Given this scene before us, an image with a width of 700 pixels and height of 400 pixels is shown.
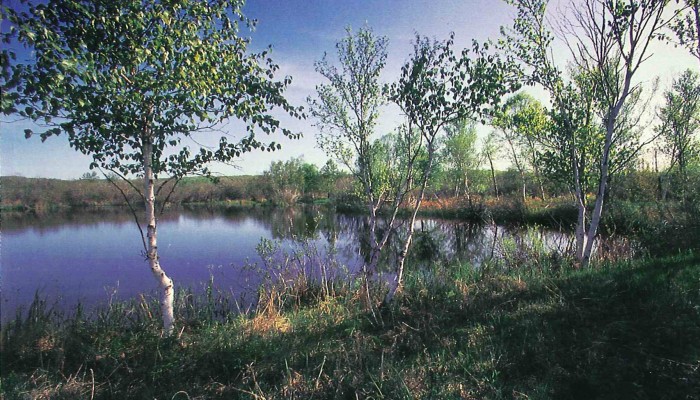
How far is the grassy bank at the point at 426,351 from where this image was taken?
11.3 ft

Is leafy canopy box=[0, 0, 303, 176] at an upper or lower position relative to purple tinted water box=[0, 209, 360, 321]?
upper

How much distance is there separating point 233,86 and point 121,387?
3.99 metres

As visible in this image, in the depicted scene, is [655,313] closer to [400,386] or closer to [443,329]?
[443,329]

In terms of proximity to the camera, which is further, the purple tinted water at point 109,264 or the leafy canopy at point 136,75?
the purple tinted water at point 109,264

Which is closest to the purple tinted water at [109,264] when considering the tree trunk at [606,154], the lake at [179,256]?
the lake at [179,256]

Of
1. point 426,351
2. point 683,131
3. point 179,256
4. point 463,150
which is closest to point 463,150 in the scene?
point 463,150

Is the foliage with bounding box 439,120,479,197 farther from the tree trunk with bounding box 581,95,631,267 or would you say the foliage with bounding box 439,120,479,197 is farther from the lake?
the tree trunk with bounding box 581,95,631,267

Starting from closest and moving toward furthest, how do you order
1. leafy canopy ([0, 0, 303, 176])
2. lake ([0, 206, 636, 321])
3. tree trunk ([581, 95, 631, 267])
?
1. leafy canopy ([0, 0, 303, 176])
2. tree trunk ([581, 95, 631, 267])
3. lake ([0, 206, 636, 321])

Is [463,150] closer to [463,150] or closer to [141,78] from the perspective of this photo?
[463,150]

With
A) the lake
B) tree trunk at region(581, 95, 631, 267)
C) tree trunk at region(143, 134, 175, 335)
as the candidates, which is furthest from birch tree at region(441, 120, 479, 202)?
tree trunk at region(143, 134, 175, 335)

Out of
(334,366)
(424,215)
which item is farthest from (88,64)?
(424,215)

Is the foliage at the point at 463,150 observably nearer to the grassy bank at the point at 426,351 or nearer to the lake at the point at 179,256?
the lake at the point at 179,256

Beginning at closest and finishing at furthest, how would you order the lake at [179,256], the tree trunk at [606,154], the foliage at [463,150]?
the tree trunk at [606,154]
the lake at [179,256]
the foliage at [463,150]

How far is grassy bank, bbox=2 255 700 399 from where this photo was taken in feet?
11.3
